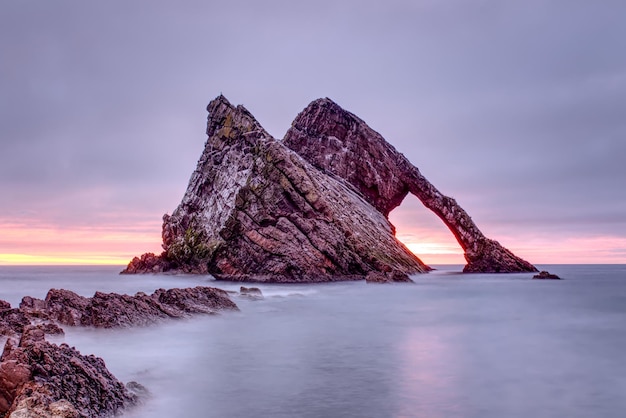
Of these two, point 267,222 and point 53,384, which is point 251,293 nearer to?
point 267,222

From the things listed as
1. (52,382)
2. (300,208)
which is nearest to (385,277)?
(300,208)

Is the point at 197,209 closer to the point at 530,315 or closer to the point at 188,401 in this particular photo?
the point at 530,315

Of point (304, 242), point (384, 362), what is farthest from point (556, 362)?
point (304, 242)

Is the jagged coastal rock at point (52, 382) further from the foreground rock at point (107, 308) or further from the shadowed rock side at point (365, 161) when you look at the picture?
the shadowed rock side at point (365, 161)

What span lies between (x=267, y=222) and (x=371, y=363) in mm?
25091

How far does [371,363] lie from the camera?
34.6 feet

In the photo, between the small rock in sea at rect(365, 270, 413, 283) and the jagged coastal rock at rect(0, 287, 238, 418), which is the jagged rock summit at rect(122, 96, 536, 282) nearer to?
the small rock in sea at rect(365, 270, 413, 283)

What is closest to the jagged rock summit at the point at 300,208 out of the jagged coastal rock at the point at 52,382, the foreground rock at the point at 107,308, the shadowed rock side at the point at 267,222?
the shadowed rock side at the point at 267,222

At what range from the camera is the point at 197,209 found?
44.2m

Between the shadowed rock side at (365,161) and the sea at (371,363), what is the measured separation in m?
33.2

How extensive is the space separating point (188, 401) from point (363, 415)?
244cm

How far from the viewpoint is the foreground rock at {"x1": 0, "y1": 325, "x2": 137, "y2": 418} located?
523 centimetres

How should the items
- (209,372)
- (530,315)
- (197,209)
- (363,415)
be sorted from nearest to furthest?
(363,415) < (209,372) < (530,315) < (197,209)

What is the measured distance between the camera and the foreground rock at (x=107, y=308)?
12250 millimetres
